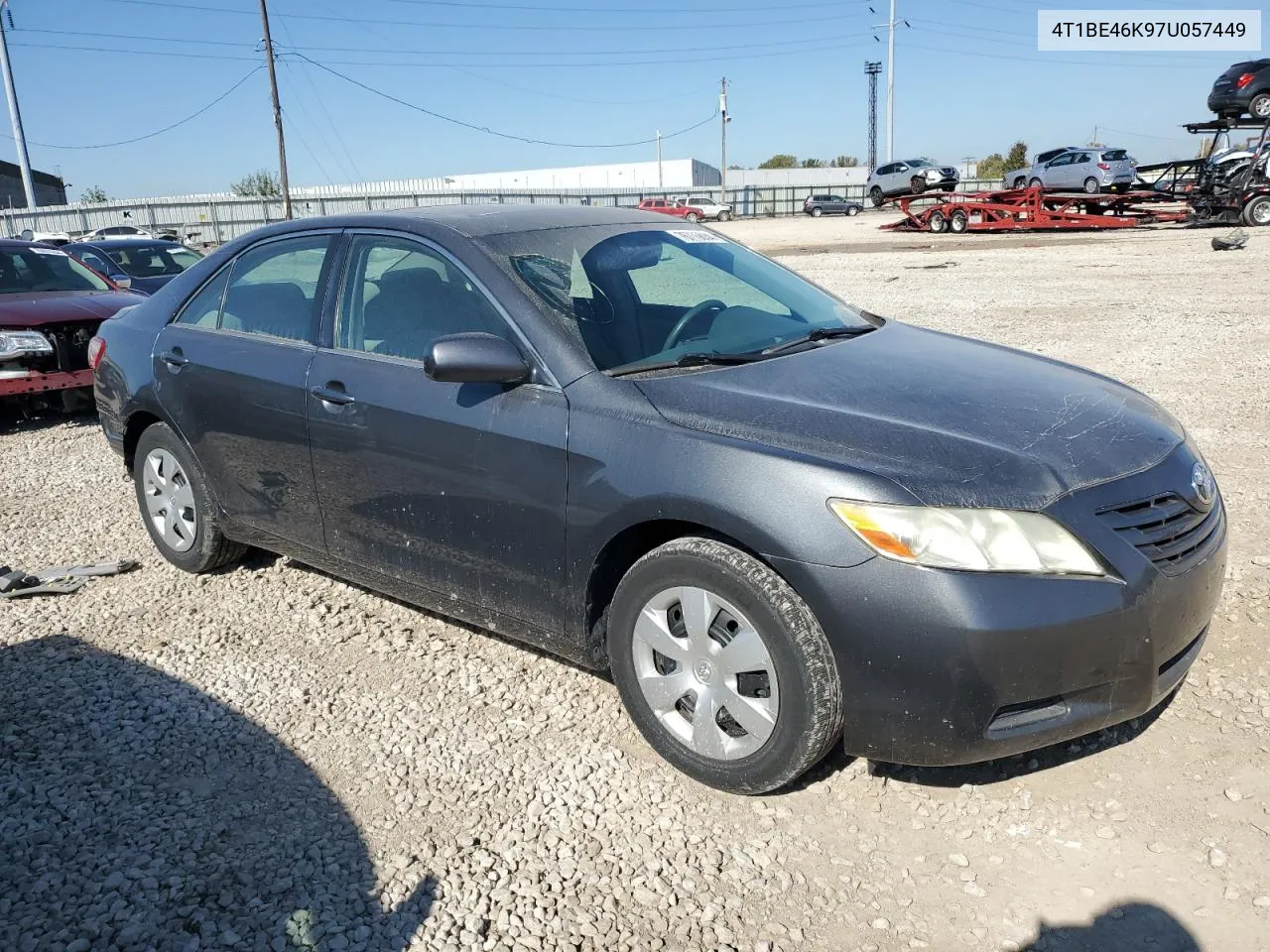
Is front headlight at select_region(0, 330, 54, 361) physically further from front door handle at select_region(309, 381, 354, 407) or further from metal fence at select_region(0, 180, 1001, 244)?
metal fence at select_region(0, 180, 1001, 244)

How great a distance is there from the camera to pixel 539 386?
3.26 m

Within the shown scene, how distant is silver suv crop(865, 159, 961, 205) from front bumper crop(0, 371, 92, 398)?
3798 cm

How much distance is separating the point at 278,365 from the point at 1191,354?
338 inches

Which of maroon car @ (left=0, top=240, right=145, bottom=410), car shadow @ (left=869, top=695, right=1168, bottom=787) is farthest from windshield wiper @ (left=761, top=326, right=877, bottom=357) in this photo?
maroon car @ (left=0, top=240, right=145, bottom=410)

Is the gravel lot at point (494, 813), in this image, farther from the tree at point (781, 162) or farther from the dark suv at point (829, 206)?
the tree at point (781, 162)

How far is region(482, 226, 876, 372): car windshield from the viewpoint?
345 cm

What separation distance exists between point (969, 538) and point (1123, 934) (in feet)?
3.31

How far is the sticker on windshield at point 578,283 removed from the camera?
353 cm

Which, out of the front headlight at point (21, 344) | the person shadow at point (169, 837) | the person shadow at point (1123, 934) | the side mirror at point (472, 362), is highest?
the side mirror at point (472, 362)

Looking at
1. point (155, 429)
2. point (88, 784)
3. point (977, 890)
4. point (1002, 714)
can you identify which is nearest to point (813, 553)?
point (1002, 714)

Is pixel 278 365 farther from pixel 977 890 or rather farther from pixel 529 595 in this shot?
pixel 977 890

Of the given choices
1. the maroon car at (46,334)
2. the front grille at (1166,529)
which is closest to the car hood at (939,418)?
the front grille at (1166,529)

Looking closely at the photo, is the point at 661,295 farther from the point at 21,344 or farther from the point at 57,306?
the point at 57,306

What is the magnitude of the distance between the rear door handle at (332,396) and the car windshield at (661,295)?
791 millimetres
